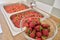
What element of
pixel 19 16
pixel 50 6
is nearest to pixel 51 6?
pixel 50 6

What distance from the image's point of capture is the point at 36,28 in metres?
0.71

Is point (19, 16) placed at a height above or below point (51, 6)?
below

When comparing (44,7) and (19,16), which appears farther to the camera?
(44,7)

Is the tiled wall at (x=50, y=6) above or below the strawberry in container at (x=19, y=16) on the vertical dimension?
above

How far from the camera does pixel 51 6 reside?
122 centimetres

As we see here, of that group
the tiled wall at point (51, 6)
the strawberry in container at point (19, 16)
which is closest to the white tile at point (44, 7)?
the tiled wall at point (51, 6)

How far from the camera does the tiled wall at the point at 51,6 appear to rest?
1158mm

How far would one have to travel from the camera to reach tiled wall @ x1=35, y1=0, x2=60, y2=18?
3.80 feet

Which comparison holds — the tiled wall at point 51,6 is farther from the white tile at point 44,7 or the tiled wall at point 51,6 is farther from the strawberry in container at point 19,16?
the strawberry in container at point 19,16

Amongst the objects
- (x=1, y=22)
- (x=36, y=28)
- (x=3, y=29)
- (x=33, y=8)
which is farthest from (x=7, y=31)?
(x=33, y=8)

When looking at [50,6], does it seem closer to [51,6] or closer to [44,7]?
[51,6]

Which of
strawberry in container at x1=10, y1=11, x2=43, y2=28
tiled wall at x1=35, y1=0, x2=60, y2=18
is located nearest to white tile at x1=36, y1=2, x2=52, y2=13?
tiled wall at x1=35, y1=0, x2=60, y2=18

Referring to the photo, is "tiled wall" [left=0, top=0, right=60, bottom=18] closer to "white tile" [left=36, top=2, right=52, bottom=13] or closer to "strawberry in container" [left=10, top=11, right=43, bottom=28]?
"white tile" [left=36, top=2, right=52, bottom=13]

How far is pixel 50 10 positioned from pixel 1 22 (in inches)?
25.3
